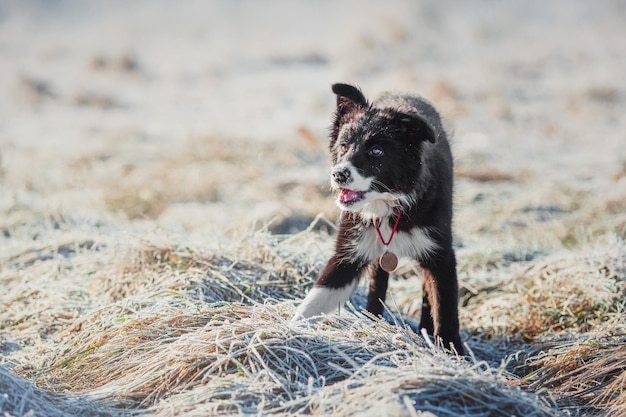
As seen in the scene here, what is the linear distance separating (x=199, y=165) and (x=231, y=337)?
8.42m

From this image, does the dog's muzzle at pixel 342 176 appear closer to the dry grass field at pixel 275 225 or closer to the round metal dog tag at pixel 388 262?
the round metal dog tag at pixel 388 262

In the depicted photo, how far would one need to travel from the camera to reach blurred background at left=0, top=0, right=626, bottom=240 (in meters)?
9.90

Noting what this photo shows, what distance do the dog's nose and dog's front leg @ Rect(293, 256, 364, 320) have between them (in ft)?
2.20

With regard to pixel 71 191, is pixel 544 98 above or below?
above

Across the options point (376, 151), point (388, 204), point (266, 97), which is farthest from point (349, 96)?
point (266, 97)

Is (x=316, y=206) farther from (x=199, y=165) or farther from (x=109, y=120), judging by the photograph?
(x=109, y=120)

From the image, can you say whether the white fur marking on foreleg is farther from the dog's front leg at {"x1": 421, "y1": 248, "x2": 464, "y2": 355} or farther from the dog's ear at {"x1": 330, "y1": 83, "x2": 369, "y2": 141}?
the dog's ear at {"x1": 330, "y1": 83, "x2": 369, "y2": 141}

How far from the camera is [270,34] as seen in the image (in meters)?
26.2

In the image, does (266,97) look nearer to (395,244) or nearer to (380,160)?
(395,244)

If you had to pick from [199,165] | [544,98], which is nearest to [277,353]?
[199,165]

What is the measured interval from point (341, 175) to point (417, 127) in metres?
0.52

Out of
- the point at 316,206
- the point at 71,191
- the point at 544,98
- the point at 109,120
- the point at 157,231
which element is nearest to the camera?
the point at 157,231

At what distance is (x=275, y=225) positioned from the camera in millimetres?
7129

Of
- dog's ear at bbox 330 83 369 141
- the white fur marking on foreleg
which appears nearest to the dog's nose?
dog's ear at bbox 330 83 369 141
